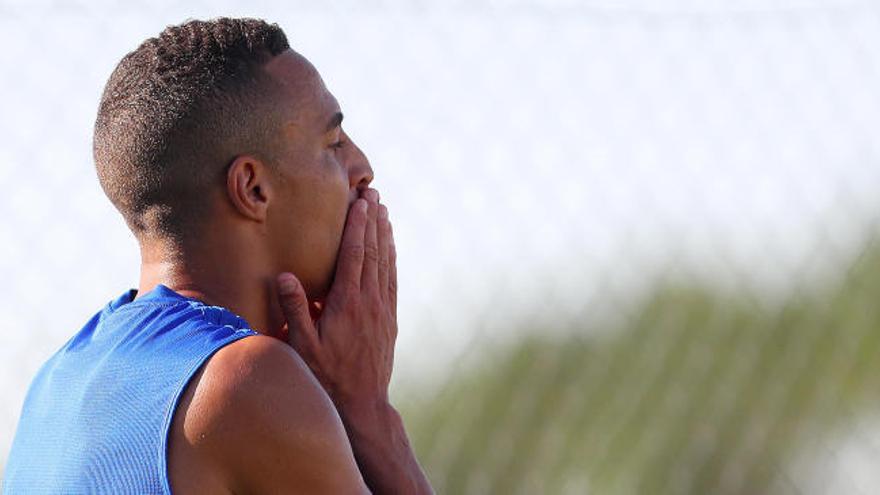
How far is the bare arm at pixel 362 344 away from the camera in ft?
10.1

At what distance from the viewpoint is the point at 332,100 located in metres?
3.20

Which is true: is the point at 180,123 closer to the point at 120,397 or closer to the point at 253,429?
the point at 120,397

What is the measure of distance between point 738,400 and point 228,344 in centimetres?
324

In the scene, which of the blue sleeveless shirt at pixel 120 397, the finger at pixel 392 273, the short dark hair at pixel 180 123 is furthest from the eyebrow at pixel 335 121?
the blue sleeveless shirt at pixel 120 397

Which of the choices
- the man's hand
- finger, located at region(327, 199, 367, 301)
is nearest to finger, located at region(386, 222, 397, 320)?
the man's hand

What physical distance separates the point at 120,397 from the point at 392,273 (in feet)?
2.59

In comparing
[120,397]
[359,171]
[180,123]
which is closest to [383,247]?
[359,171]

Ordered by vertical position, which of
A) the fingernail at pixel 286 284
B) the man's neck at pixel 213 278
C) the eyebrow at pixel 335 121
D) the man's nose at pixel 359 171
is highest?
the eyebrow at pixel 335 121

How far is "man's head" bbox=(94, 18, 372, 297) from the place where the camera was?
Answer: 299 cm

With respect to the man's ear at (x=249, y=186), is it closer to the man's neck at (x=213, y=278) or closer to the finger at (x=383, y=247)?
the man's neck at (x=213, y=278)

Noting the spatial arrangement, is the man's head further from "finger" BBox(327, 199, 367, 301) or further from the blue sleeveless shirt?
the blue sleeveless shirt

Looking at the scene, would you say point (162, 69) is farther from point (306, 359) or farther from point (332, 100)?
point (306, 359)

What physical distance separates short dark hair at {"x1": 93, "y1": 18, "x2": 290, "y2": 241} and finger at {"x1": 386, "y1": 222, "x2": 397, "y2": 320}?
39 centimetres

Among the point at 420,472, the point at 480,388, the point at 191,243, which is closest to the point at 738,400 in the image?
the point at 480,388
